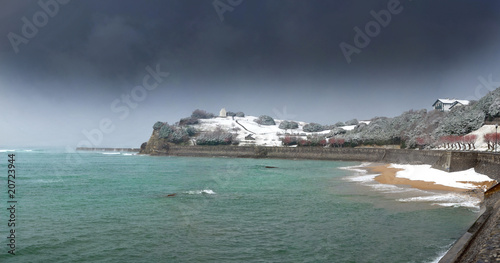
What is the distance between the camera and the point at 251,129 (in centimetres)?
14712

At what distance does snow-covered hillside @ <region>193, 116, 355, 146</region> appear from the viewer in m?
119

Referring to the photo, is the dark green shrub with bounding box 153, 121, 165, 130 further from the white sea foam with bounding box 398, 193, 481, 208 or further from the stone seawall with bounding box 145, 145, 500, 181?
the white sea foam with bounding box 398, 193, 481, 208

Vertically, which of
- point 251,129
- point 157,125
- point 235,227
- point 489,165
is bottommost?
point 235,227

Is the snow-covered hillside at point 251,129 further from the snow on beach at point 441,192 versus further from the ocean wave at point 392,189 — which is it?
the ocean wave at point 392,189

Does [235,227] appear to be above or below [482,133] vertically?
below

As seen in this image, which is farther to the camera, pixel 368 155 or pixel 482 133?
pixel 368 155

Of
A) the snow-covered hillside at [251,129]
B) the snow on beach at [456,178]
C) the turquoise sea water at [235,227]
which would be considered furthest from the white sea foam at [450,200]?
the snow-covered hillside at [251,129]

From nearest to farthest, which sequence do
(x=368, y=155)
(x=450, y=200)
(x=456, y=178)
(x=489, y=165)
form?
(x=450, y=200) < (x=489, y=165) < (x=456, y=178) < (x=368, y=155)

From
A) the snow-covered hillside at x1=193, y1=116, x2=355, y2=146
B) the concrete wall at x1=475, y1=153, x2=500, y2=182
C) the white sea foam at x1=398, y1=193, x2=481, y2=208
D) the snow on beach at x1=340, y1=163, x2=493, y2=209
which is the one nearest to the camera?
the white sea foam at x1=398, y1=193, x2=481, y2=208

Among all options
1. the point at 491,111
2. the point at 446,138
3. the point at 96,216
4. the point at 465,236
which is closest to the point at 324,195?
the point at 465,236

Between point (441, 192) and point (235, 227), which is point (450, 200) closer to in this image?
point (441, 192)

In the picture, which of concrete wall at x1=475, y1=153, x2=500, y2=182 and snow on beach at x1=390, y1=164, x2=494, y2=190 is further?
snow on beach at x1=390, y1=164, x2=494, y2=190

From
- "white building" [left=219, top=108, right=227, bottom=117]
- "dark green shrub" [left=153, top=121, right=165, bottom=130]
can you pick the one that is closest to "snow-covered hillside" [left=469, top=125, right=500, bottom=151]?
"dark green shrub" [left=153, top=121, right=165, bottom=130]

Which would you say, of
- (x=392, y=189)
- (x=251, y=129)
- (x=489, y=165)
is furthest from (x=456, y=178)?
(x=251, y=129)
